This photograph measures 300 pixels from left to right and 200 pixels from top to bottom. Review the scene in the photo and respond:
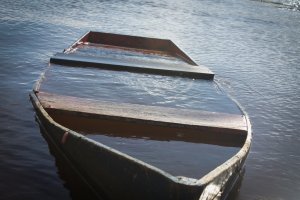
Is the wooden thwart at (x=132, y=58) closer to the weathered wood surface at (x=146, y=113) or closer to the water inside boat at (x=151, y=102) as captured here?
the water inside boat at (x=151, y=102)

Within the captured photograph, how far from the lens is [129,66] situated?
1569 cm

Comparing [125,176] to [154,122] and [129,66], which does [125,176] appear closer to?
[154,122]

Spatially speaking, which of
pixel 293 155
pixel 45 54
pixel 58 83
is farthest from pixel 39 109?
pixel 45 54

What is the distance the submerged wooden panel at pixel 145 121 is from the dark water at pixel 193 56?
0.93 m

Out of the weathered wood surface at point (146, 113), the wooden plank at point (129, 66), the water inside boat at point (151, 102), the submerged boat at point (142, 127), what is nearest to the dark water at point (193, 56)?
the submerged boat at point (142, 127)

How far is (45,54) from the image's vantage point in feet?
63.4

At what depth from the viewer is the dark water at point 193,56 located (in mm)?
8727

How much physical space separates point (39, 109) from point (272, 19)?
158ft

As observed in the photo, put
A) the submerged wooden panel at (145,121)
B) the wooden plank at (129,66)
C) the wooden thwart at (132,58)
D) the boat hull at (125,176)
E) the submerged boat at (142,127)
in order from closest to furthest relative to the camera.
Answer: the boat hull at (125,176) < the submerged boat at (142,127) < the submerged wooden panel at (145,121) < the wooden plank at (129,66) < the wooden thwart at (132,58)

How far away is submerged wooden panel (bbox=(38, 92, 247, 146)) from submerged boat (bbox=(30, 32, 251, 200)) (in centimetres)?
3

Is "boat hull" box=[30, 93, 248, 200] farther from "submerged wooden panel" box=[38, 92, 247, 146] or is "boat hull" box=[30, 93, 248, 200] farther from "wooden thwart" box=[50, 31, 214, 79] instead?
"wooden thwart" box=[50, 31, 214, 79]

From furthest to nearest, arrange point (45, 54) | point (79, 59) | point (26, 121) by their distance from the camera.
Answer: point (45, 54)
point (79, 59)
point (26, 121)

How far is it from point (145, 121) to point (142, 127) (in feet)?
1.01

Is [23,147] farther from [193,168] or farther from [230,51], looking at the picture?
[230,51]
